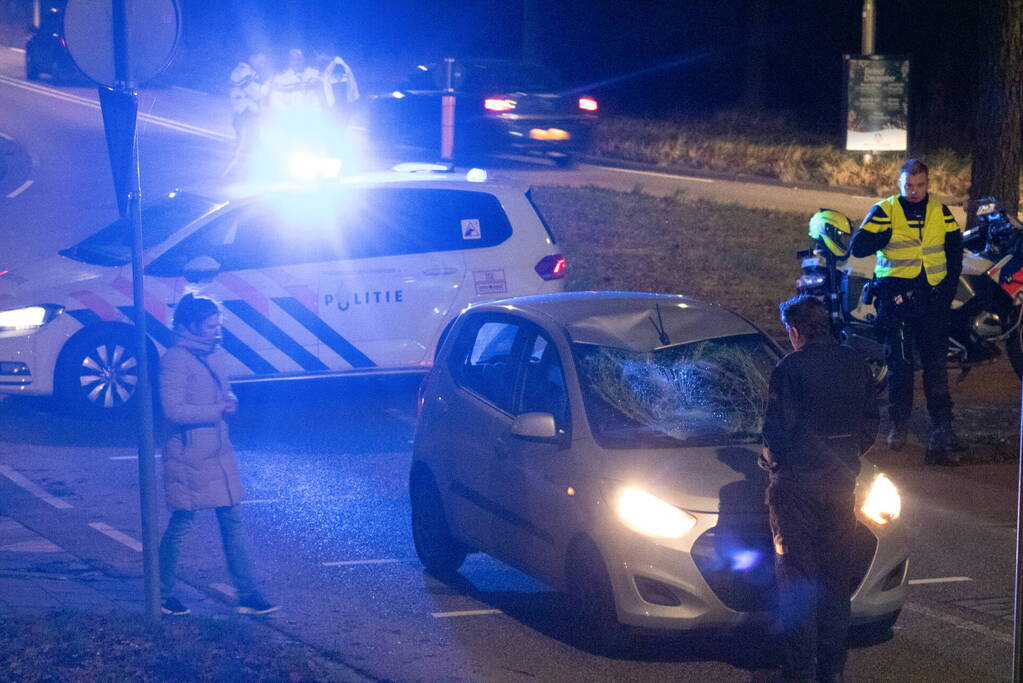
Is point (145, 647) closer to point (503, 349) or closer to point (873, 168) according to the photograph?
point (503, 349)

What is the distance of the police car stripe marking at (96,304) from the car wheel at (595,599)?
19.8 ft

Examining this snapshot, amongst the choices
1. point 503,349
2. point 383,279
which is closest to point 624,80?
point 383,279

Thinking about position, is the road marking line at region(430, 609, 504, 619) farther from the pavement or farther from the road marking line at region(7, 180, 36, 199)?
the road marking line at region(7, 180, 36, 199)

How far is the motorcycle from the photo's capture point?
37.1ft

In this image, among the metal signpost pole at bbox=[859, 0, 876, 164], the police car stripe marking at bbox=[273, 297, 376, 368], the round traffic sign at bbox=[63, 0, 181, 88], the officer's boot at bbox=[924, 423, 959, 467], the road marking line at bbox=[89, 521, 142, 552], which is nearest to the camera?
the round traffic sign at bbox=[63, 0, 181, 88]

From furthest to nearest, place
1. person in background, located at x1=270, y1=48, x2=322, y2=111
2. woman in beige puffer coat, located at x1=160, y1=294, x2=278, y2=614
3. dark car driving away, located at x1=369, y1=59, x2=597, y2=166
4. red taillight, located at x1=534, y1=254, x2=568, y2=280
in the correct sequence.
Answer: dark car driving away, located at x1=369, y1=59, x2=597, y2=166, person in background, located at x1=270, y1=48, x2=322, y2=111, red taillight, located at x1=534, y1=254, x2=568, y2=280, woman in beige puffer coat, located at x1=160, y1=294, x2=278, y2=614

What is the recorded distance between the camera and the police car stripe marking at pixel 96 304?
11422mm

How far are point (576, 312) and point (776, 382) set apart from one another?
179cm

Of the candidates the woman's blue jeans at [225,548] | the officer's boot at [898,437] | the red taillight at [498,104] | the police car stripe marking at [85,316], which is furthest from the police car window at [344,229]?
the red taillight at [498,104]

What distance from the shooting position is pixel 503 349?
24.8ft

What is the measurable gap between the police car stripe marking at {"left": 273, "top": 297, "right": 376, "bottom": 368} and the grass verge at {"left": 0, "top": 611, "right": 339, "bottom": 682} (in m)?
5.39

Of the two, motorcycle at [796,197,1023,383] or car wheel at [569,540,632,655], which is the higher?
motorcycle at [796,197,1023,383]

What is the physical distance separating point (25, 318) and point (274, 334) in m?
1.84

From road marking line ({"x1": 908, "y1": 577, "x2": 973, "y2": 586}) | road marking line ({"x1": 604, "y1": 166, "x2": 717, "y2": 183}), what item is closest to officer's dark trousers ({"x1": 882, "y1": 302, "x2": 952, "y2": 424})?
road marking line ({"x1": 908, "y1": 577, "x2": 973, "y2": 586})
